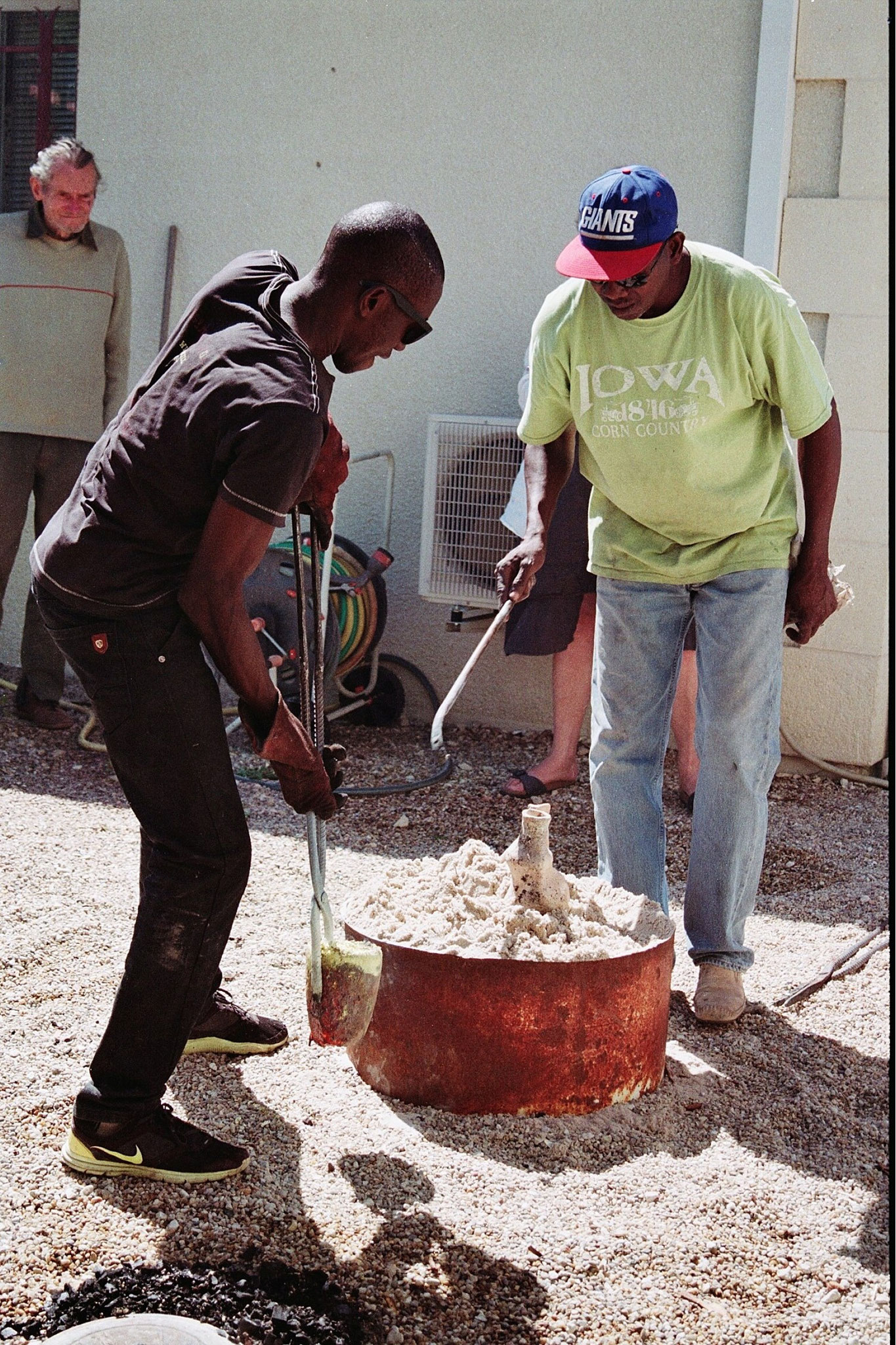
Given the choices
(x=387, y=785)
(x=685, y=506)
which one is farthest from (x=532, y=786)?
(x=685, y=506)

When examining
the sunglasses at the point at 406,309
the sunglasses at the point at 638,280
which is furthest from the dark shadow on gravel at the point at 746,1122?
the sunglasses at the point at 638,280

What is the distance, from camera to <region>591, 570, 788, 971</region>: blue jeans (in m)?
3.67

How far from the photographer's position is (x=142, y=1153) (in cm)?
285

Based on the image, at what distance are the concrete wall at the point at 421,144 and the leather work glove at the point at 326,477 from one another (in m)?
3.53

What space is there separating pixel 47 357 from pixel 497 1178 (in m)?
4.72

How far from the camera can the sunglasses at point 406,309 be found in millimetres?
2572

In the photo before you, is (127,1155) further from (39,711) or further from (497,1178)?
(39,711)

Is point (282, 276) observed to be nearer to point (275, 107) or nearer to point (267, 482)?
point (267, 482)

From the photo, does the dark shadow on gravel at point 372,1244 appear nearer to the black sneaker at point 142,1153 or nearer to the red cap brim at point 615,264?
the black sneaker at point 142,1153

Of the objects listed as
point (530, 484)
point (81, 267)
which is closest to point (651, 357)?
point (530, 484)

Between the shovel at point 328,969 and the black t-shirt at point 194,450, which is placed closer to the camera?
the black t-shirt at point 194,450

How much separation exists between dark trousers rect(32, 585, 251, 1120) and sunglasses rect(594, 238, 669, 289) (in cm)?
144

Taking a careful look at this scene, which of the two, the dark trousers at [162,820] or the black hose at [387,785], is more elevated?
the dark trousers at [162,820]

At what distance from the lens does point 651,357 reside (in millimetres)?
Answer: 3562
